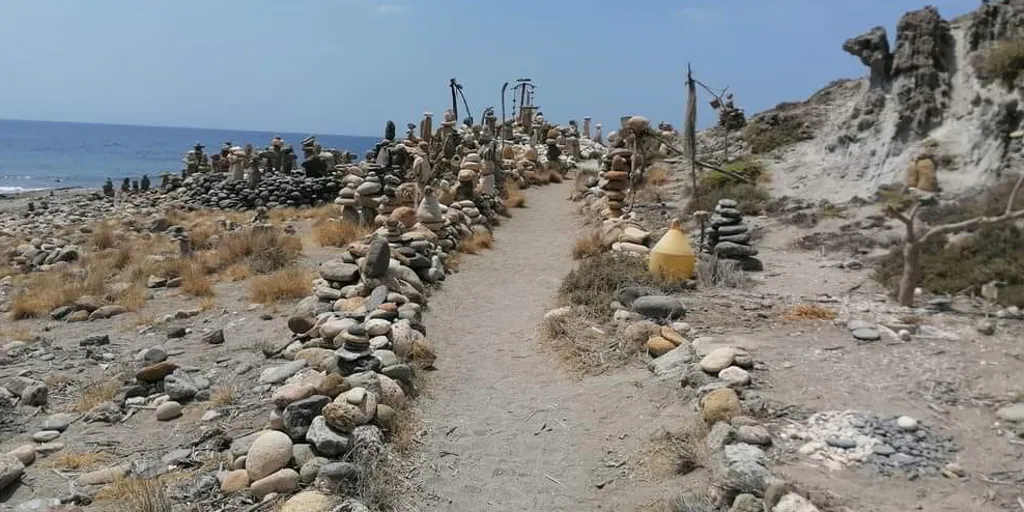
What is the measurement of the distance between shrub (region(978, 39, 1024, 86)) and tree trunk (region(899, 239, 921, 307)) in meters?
7.20

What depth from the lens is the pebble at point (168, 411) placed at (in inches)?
254

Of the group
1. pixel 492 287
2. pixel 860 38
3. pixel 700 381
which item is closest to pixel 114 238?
pixel 492 287

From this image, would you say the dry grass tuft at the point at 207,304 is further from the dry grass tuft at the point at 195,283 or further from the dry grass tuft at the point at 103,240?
the dry grass tuft at the point at 103,240

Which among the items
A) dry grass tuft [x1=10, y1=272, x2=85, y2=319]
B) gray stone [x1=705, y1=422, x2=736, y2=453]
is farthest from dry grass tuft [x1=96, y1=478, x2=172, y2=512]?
dry grass tuft [x1=10, y1=272, x2=85, y2=319]

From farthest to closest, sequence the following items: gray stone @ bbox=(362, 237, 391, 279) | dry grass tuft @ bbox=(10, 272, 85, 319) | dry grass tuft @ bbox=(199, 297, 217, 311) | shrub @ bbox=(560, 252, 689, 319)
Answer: dry grass tuft @ bbox=(10, 272, 85, 319) < dry grass tuft @ bbox=(199, 297, 217, 311) < gray stone @ bbox=(362, 237, 391, 279) < shrub @ bbox=(560, 252, 689, 319)

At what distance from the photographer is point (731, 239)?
34.4ft

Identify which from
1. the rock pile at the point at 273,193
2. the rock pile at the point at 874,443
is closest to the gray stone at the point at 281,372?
the rock pile at the point at 874,443

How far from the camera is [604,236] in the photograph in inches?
500

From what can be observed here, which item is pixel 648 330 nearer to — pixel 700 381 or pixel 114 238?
pixel 700 381

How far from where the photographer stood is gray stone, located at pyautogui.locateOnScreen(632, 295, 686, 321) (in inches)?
310

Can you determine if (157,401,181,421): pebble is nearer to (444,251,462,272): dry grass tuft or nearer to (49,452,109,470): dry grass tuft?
(49,452,109,470): dry grass tuft

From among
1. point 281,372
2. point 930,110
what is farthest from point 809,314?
point 930,110

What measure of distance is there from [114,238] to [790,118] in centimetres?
1790

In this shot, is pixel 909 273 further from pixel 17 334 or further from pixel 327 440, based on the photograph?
pixel 17 334
